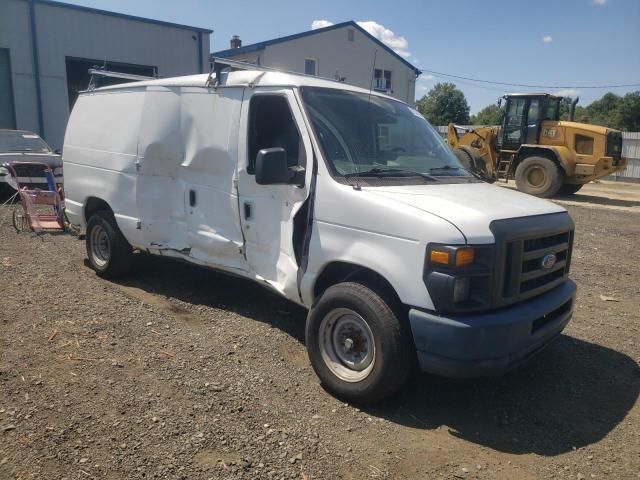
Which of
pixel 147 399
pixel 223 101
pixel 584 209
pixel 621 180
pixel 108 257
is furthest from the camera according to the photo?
pixel 621 180

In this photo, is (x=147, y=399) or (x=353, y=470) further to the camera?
(x=147, y=399)

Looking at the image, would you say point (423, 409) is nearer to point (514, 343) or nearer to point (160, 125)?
point (514, 343)

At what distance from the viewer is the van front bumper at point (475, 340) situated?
321 centimetres

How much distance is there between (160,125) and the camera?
550 cm

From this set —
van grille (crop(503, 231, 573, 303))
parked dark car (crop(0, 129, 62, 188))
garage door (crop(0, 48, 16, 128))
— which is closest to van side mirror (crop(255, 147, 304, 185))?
van grille (crop(503, 231, 573, 303))

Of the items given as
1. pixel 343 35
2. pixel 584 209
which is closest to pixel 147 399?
pixel 584 209

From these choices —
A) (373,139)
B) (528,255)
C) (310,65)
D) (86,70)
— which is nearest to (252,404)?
(528,255)

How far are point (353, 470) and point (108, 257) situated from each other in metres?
4.46

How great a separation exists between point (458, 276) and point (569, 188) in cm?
1523

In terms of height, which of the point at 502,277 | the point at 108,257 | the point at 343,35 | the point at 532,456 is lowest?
the point at 532,456

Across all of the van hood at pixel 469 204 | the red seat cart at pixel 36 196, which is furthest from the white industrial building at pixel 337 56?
the van hood at pixel 469 204

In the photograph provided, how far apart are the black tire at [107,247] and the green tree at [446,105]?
53975 mm

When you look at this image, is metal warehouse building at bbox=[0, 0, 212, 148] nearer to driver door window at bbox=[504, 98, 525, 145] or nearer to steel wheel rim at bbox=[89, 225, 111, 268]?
driver door window at bbox=[504, 98, 525, 145]

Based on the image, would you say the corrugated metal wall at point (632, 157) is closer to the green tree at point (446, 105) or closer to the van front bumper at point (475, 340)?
the van front bumper at point (475, 340)
